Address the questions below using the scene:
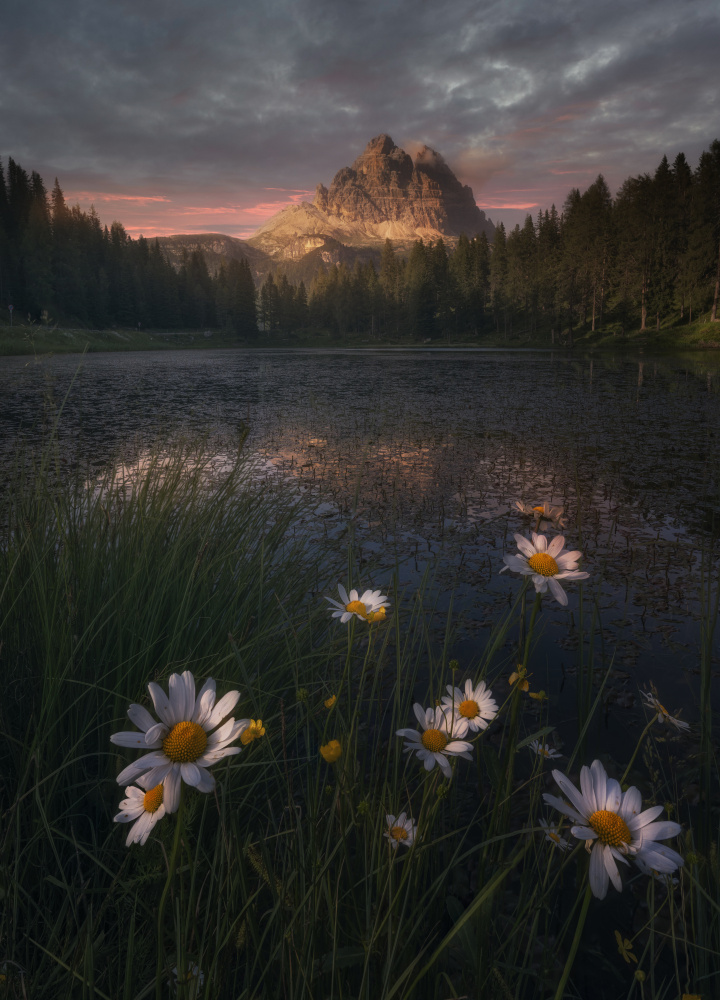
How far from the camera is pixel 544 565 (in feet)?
3.92

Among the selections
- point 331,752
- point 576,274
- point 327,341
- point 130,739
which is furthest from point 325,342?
point 130,739

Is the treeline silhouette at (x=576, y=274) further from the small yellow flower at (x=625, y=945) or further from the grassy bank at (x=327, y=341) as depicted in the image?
the small yellow flower at (x=625, y=945)

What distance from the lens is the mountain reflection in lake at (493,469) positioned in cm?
410

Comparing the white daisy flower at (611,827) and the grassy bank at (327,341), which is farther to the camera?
the grassy bank at (327,341)

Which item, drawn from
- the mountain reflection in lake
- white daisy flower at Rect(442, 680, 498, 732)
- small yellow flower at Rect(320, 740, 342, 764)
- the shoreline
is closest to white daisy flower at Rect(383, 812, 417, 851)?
white daisy flower at Rect(442, 680, 498, 732)

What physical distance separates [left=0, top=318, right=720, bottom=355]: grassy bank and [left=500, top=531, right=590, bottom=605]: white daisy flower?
17.6m

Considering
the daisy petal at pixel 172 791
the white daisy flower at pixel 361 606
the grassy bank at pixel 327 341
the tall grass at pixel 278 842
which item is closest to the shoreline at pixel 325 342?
the grassy bank at pixel 327 341

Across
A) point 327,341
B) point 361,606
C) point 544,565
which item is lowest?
point 361,606

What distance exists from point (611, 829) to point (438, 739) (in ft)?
1.46

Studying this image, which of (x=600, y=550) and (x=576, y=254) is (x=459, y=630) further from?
(x=576, y=254)

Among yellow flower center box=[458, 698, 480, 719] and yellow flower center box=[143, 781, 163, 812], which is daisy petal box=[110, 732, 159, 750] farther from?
yellow flower center box=[458, 698, 480, 719]

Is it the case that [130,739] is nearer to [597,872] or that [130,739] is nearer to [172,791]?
[172,791]

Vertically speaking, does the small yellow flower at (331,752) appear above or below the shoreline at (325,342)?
below

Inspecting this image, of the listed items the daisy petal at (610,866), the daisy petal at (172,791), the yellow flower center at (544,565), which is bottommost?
the daisy petal at (610,866)
